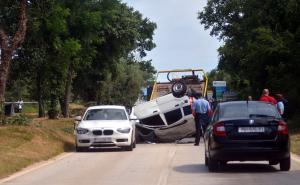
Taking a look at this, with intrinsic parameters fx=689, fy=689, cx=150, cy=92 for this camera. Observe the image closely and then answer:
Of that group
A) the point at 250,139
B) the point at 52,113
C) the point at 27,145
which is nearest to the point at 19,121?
the point at 27,145

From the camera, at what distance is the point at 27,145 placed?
21.7 m

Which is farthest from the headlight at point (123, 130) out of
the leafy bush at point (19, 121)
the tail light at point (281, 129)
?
the tail light at point (281, 129)

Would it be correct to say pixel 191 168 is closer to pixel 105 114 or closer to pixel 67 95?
pixel 105 114

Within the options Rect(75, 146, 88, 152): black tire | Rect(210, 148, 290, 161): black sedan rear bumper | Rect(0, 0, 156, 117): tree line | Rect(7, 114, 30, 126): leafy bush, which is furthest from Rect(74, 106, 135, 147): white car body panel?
Rect(210, 148, 290, 161): black sedan rear bumper

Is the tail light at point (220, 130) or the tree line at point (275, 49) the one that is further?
the tree line at point (275, 49)

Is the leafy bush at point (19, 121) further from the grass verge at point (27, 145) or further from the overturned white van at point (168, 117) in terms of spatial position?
the overturned white van at point (168, 117)

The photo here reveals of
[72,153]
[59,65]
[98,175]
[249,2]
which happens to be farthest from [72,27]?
[98,175]

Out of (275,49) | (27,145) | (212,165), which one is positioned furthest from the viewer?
(275,49)

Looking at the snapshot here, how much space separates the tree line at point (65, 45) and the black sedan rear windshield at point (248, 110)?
41.9 feet

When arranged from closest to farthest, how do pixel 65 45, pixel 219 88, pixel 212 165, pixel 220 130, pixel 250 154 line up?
pixel 250 154 < pixel 220 130 < pixel 212 165 < pixel 65 45 < pixel 219 88

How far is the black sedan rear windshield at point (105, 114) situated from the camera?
24.4 meters

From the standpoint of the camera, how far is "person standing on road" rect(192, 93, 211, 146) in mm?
24875

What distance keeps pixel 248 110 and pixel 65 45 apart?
82.9ft

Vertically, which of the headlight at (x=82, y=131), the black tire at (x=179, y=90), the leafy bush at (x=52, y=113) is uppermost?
the black tire at (x=179, y=90)
